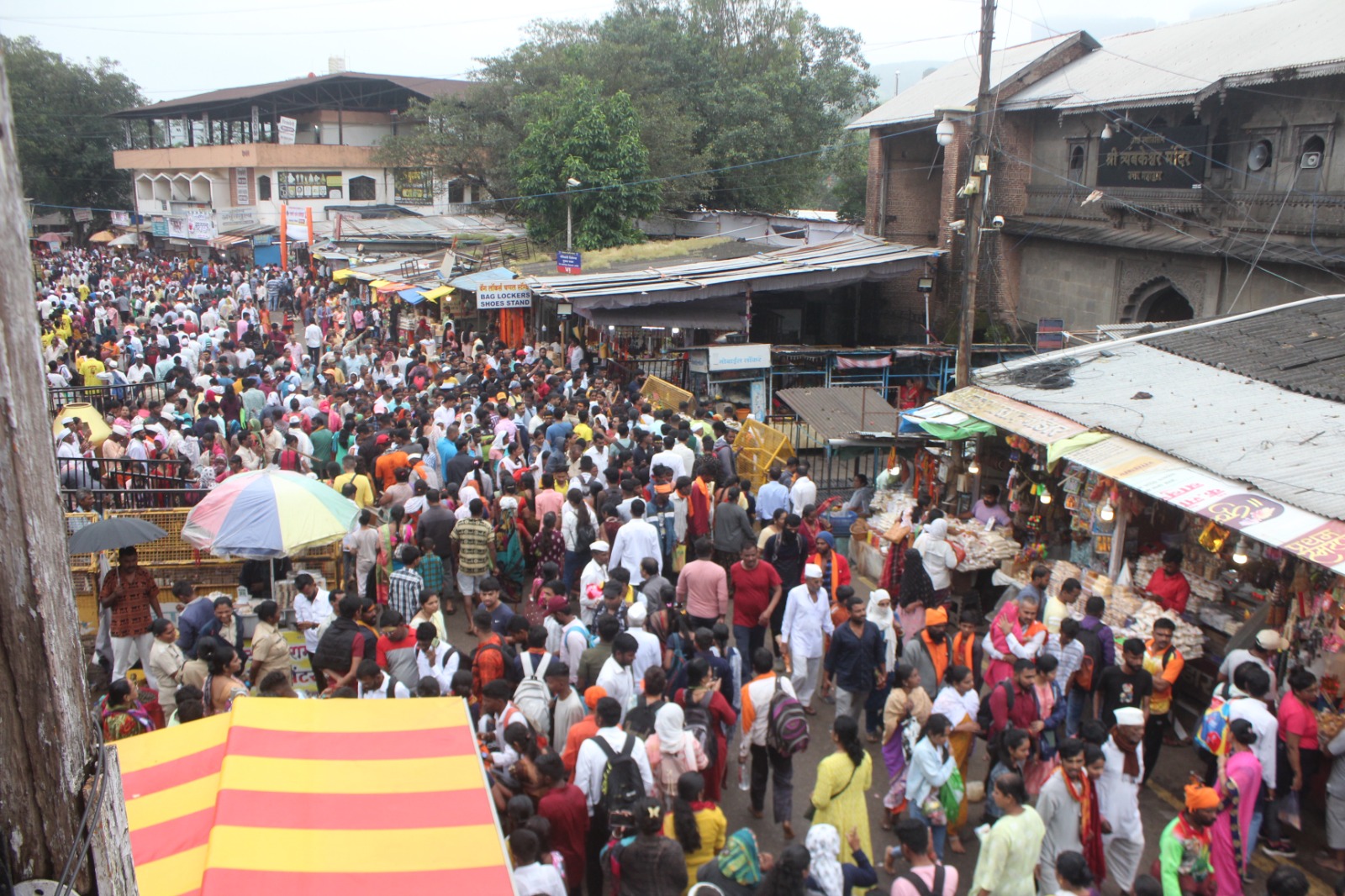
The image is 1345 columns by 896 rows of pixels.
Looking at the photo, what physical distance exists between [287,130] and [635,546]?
42589 mm

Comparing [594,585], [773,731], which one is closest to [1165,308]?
[594,585]

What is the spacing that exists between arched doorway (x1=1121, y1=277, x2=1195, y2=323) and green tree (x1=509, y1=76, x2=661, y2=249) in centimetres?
1444

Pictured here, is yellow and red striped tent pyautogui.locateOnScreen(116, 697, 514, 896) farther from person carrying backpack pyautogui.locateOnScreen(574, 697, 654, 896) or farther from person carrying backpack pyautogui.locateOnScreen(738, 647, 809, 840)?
person carrying backpack pyautogui.locateOnScreen(738, 647, 809, 840)

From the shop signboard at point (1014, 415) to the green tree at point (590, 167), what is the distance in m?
18.9

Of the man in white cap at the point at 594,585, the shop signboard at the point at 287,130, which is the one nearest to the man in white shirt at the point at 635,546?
the man in white cap at the point at 594,585

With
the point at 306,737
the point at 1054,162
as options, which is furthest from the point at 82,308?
the point at 306,737

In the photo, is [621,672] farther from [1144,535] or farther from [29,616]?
[1144,535]

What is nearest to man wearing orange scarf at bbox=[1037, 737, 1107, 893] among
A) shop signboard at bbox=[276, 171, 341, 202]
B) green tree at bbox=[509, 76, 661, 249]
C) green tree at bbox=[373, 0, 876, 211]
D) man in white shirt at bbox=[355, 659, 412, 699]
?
man in white shirt at bbox=[355, 659, 412, 699]

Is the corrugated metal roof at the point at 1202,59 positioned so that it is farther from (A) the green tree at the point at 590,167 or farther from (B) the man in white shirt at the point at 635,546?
(B) the man in white shirt at the point at 635,546

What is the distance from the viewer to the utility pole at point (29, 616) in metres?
1.82

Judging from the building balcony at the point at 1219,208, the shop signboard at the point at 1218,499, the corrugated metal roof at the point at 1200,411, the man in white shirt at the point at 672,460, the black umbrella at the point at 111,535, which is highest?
the building balcony at the point at 1219,208

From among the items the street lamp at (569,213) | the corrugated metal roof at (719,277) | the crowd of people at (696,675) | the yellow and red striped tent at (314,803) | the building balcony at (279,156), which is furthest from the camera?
the building balcony at (279,156)

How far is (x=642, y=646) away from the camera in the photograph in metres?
6.84

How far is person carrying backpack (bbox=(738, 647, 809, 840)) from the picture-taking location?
6.23 metres
